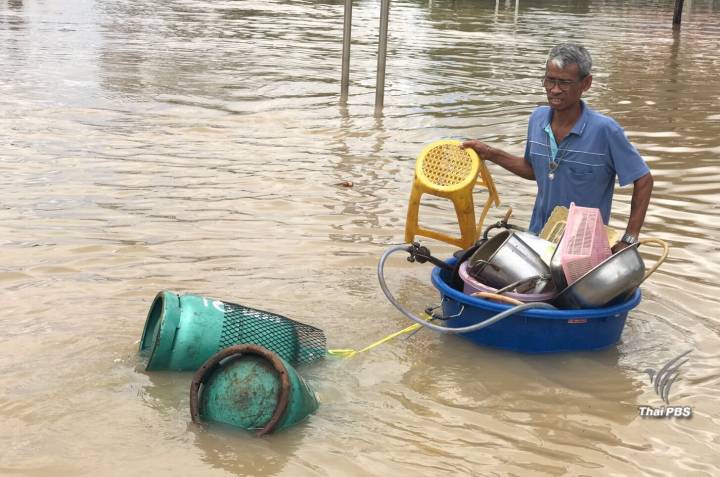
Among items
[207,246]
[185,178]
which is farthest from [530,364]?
[185,178]

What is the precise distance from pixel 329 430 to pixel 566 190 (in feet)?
5.72

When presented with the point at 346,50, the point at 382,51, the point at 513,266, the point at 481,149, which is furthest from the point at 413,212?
the point at 346,50

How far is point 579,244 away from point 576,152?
57cm

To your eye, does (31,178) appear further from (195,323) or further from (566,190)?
(566,190)

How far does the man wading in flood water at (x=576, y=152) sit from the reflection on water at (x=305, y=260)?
759 mm

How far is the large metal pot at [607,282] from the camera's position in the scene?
4238 mm

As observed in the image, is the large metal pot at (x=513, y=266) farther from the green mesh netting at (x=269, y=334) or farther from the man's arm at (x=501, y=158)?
the green mesh netting at (x=269, y=334)

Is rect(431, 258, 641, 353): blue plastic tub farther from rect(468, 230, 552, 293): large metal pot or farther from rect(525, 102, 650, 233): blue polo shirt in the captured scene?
rect(525, 102, 650, 233): blue polo shirt

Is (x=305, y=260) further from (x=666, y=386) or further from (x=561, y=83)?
(x=666, y=386)

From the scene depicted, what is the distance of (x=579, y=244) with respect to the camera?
169 inches

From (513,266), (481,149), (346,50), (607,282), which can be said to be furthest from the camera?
(346,50)

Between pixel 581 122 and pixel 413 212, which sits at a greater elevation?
pixel 581 122

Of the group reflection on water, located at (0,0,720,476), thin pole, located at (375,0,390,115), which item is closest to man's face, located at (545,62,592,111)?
reflection on water, located at (0,0,720,476)

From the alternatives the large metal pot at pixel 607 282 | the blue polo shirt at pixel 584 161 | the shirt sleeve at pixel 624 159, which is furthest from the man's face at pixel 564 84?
the large metal pot at pixel 607 282
